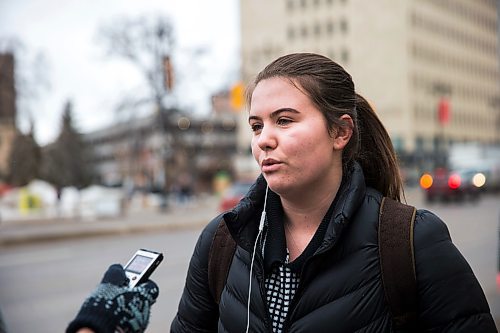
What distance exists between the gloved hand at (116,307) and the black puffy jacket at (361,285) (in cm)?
31

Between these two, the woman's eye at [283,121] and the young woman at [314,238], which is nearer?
the young woman at [314,238]

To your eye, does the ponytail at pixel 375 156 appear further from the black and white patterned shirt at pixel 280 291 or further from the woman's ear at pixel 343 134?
the black and white patterned shirt at pixel 280 291

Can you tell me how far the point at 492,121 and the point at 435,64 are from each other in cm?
1976

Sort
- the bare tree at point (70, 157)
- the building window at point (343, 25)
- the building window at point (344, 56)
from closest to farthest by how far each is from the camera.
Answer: the bare tree at point (70, 157) → the building window at point (343, 25) → the building window at point (344, 56)

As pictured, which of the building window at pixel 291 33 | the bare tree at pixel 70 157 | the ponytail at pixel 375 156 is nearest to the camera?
the ponytail at pixel 375 156

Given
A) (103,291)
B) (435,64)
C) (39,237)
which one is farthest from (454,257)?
(435,64)

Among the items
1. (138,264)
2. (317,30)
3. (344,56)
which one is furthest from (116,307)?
(317,30)

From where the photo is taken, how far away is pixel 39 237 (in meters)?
18.9

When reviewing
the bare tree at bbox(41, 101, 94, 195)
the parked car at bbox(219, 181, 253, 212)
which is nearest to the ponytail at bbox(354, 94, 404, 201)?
the parked car at bbox(219, 181, 253, 212)

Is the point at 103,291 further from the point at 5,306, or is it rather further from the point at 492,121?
the point at 492,121

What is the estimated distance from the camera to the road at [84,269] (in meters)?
8.39

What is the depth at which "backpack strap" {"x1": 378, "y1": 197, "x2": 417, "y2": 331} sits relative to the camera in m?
1.87

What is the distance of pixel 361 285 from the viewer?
74.3 inches

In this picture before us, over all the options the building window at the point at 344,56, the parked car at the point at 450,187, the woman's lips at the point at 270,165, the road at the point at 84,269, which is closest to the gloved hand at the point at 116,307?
the woman's lips at the point at 270,165
